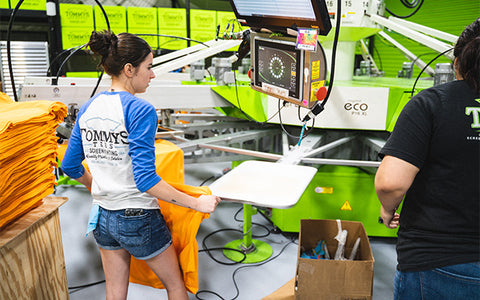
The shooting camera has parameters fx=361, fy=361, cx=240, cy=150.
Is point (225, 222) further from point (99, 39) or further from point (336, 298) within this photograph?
point (99, 39)

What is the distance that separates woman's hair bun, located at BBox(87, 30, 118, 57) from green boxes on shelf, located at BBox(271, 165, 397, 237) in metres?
1.76

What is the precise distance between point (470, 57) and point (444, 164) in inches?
11.2

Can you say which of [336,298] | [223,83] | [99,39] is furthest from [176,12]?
[336,298]

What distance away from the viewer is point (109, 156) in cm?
129

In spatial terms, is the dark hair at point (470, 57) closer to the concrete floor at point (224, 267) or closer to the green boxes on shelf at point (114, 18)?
the concrete floor at point (224, 267)

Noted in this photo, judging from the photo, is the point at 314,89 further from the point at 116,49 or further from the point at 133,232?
the point at 133,232

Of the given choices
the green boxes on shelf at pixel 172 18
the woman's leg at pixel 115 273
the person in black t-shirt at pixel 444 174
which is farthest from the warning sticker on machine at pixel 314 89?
the green boxes on shelf at pixel 172 18

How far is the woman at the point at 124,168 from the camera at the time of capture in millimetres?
1217

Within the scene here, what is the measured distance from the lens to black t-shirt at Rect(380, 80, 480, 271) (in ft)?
3.02

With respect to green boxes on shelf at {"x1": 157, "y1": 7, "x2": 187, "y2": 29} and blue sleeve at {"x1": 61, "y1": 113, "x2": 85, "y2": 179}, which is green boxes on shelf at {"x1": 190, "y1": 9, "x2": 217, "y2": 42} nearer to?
green boxes on shelf at {"x1": 157, "y1": 7, "x2": 187, "y2": 29}

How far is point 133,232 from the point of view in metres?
1.34

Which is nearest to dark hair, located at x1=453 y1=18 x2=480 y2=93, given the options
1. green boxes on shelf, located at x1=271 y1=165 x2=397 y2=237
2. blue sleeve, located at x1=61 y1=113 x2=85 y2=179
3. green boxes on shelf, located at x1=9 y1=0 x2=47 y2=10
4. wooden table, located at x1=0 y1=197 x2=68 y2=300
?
blue sleeve, located at x1=61 y1=113 x2=85 y2=179

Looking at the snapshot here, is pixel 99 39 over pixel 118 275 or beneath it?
over

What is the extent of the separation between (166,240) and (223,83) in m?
1.28
